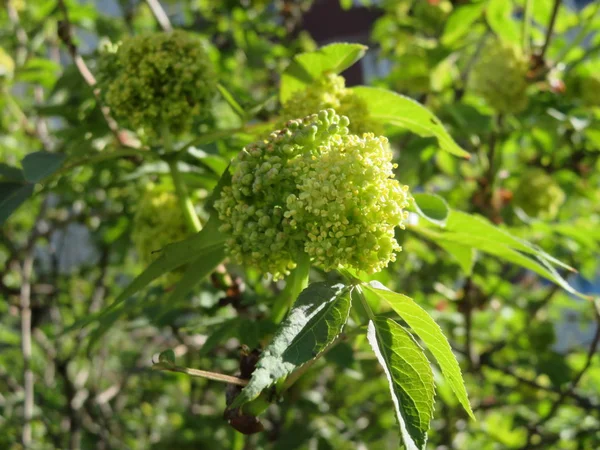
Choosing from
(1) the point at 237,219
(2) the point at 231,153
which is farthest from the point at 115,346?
(1) the point at 237,219

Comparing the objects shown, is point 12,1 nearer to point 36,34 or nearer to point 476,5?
point 36,34

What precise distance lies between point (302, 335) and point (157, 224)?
925 mm

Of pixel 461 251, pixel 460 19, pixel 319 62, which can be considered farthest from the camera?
pixel 460 19

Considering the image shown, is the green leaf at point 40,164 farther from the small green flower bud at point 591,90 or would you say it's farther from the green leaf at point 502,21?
the small green flower bud at point 591,90

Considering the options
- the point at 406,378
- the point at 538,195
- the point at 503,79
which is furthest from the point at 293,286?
the point at 538,195

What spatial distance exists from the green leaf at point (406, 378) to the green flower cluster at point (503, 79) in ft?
5.40

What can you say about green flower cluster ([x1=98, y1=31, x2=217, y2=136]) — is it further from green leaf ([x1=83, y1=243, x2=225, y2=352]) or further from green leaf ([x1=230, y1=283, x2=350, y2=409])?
green leaf ([x1=230, y1=283, x2=350, y2=409])

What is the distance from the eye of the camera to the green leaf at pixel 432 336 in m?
0.97

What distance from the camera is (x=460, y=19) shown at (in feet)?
8.07

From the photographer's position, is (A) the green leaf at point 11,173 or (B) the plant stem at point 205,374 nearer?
(B) the plant stem at point 205,374

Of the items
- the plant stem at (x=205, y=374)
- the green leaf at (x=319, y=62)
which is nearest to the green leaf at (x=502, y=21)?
the green leaf at (x=319, y=62)

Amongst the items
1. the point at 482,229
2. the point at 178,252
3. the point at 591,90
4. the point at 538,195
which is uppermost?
the point at 178,252

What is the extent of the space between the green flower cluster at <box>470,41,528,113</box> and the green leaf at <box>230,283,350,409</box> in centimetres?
167

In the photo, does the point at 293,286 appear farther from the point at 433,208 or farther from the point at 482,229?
the point at 482,229
